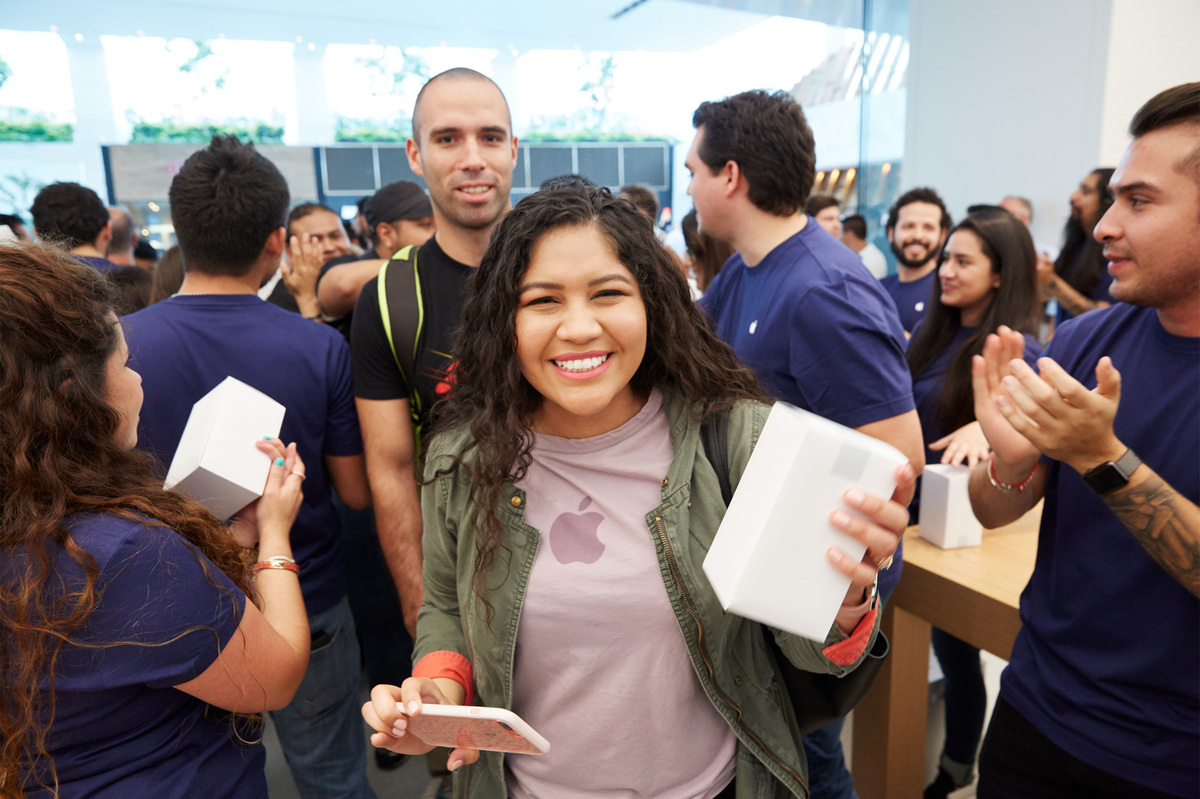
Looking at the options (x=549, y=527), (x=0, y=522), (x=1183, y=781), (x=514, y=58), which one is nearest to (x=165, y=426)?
(x=0, y=522)

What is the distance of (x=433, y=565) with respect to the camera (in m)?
1.31

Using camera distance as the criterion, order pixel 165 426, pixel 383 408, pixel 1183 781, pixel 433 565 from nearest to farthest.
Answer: pixel 1183 781 < pixel 433 565 < pixel 165 426 < pixel 383 408

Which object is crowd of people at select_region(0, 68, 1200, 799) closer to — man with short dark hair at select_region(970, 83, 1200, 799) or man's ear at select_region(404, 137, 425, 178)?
man with short dark hair at select_region(970, 83, 1200, 799)

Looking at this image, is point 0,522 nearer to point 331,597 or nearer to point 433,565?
point 433,565

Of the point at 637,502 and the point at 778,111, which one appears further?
the point at 778,111

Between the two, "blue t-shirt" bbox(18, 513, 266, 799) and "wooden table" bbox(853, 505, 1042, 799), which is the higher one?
"blue t-shirt" bbox(18, 513, 266, 799)

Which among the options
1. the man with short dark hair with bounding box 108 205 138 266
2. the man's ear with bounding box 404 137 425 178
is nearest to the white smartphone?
the man's ear with bounding box 404 137 425 178

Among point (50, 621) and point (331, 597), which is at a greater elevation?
point (50, 621)

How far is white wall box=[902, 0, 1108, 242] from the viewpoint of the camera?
5.91 meters

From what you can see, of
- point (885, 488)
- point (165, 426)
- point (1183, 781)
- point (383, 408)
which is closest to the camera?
point (885, 488)

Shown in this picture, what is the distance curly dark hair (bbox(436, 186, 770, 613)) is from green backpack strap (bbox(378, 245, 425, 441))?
490 millimetres

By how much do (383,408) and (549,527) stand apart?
803mm

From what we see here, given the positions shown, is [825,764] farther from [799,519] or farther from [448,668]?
[799,519]

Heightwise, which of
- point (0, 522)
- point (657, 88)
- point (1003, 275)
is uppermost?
point (657, 88)
